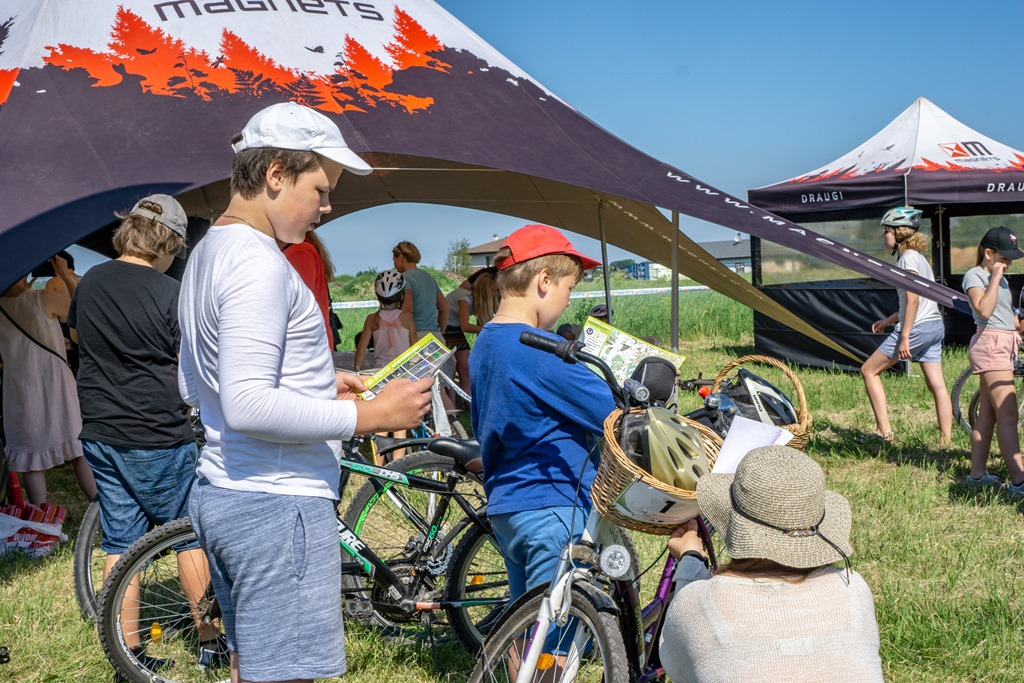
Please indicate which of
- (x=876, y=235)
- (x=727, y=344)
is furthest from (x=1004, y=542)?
(x=727, y=344)

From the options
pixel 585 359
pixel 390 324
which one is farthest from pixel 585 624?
pixel 390 324

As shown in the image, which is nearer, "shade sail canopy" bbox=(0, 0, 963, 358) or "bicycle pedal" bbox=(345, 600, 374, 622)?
"bicycle pedal" bbox=(345, 600, 374, 622)

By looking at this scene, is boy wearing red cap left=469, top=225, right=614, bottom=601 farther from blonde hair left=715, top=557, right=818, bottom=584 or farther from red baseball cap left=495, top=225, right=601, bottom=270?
blonde hair left=715, top=557, right=818, bottom=584

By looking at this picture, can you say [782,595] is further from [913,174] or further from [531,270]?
[913,174]

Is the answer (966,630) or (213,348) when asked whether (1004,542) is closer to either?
(966,630)

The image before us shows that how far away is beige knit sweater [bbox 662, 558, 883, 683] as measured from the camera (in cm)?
175

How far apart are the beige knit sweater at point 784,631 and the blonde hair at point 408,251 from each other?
6723 mm

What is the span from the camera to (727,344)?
1573 centimetres

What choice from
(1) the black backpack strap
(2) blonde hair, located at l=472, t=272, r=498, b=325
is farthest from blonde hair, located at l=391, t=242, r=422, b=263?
(1) the black backpack strap

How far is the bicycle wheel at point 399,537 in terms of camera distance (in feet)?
12.6

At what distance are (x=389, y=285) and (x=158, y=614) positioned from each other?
416cm

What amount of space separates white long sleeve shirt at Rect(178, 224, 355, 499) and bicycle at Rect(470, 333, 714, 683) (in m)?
0.55

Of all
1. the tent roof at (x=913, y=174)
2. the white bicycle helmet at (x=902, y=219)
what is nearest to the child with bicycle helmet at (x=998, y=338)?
the white bicycle helmet at (x=902, y=219)

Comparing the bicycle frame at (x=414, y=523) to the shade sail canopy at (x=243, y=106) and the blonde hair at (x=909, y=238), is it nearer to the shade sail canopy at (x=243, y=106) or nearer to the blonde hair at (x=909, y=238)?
the shade sail canopy at (x=243, y=106)
